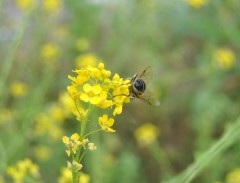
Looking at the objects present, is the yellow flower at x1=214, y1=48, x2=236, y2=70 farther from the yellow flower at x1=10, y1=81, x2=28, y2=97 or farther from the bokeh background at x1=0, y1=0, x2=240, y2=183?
the yellow flower at x1=10, y1=81, x2=28, y2=97

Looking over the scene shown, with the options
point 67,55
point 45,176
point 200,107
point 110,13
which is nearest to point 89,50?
point 67,55

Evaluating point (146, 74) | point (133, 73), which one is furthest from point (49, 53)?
point (146, 74)

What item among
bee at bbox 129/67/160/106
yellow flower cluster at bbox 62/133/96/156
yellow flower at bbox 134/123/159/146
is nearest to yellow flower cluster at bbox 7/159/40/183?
bee at bbox 129/67/160/106

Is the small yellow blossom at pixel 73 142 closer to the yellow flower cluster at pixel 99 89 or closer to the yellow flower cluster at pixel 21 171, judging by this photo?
the yellow flower cluster at pixel 99 89

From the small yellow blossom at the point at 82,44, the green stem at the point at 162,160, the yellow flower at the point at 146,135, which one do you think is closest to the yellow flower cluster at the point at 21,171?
the green stem at the point at 162,160

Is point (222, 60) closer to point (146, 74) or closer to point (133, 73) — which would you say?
point (133, 73)

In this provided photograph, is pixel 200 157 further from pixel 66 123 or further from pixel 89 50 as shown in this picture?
pixel 89 50
